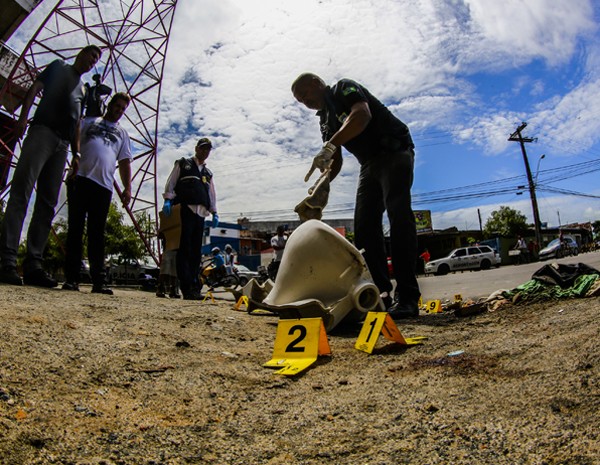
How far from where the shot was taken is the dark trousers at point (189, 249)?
4.63 metres

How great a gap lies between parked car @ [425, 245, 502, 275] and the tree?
20420 mm

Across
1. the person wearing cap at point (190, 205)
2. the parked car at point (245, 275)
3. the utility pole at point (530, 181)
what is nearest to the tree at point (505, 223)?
the utility pole at point (530, 181)

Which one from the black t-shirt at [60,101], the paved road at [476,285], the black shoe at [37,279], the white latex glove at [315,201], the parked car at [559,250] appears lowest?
the parked car at [559,250]

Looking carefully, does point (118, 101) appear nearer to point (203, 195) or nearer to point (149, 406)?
point (203, 195)

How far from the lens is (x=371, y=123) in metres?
3.14

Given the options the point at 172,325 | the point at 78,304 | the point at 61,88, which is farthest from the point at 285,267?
the point at 61,88

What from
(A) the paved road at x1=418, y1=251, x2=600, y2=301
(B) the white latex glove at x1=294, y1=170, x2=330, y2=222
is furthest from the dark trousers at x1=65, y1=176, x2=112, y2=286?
(A) the paved road at x1=418, y1=251, x2=600, y2=301

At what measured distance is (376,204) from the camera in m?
3.29

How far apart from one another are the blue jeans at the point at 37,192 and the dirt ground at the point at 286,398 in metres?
1.38

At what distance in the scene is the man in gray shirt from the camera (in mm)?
3107

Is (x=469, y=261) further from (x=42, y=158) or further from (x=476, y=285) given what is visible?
(x=42, y=158)

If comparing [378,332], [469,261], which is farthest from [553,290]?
[469,261]

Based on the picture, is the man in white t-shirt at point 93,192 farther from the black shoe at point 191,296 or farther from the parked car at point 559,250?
the parked car at point 559,250

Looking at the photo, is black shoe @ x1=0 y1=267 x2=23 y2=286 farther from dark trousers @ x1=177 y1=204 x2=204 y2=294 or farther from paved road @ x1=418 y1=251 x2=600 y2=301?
paved road @ x1=418 y1=251 x2=600 y2=301
